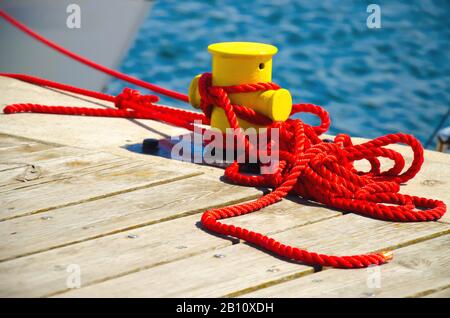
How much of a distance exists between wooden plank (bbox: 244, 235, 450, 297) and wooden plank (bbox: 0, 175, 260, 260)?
57cm

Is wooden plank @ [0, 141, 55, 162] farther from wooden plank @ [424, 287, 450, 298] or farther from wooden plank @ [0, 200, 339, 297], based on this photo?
wooden plank @ [424, 287, 450, 298]

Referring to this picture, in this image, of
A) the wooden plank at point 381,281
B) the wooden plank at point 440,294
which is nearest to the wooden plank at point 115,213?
the wooden plank at point 381,281

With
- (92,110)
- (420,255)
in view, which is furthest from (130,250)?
(92,110)

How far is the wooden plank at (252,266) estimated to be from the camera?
7.66 feet

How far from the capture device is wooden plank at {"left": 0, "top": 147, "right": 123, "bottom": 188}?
317 cm

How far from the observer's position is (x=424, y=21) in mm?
12430

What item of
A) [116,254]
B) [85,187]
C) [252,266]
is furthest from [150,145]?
[252,266]

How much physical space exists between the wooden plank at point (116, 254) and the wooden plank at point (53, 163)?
23.3 inches

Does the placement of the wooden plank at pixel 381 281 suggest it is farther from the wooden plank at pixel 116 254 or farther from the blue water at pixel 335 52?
the blue water at pixel 335 52

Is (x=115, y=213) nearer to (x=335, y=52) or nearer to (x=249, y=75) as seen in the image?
(x=249, y=75)

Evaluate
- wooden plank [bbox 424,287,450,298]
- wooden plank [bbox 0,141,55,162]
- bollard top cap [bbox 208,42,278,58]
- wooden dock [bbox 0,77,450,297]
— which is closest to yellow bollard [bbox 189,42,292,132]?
bollard top cap [bbox 208,42,278,58]

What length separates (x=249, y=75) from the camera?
326 centimetres
